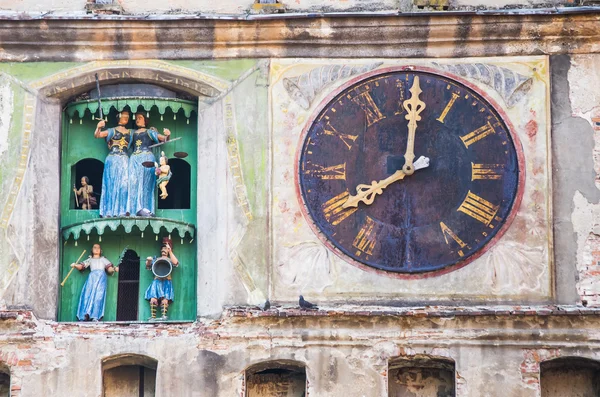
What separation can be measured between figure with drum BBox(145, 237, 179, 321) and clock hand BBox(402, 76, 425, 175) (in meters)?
2.58

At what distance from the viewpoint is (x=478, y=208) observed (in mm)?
22047

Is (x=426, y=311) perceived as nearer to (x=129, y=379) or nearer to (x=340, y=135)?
(x=340, y=135)

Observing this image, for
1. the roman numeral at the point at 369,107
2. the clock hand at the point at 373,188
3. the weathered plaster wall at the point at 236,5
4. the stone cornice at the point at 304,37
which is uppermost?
the weathered plaster wall at the point at 236,5

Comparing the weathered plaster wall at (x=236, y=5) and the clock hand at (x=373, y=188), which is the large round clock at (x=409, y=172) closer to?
the clock hand at (x=373, y=188)

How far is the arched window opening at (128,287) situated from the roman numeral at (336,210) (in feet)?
6.76

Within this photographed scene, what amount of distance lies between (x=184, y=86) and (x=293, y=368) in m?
3.16

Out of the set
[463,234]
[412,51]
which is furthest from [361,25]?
[463,234]

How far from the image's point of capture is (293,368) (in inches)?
860

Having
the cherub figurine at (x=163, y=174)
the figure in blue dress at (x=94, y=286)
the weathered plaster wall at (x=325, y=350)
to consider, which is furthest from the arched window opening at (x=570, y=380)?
the figure in blue dress at (x=94, y=286)

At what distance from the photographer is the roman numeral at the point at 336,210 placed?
72.4ft

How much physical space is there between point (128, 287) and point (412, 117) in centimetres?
340

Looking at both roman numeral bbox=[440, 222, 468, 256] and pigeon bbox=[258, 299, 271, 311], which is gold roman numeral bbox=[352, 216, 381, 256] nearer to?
roman numeral bbox=[440, 222, 468, 256]

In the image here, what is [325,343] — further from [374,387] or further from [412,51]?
[412,51]

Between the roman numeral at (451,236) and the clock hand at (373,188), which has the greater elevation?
the clock hand at (373,188)
